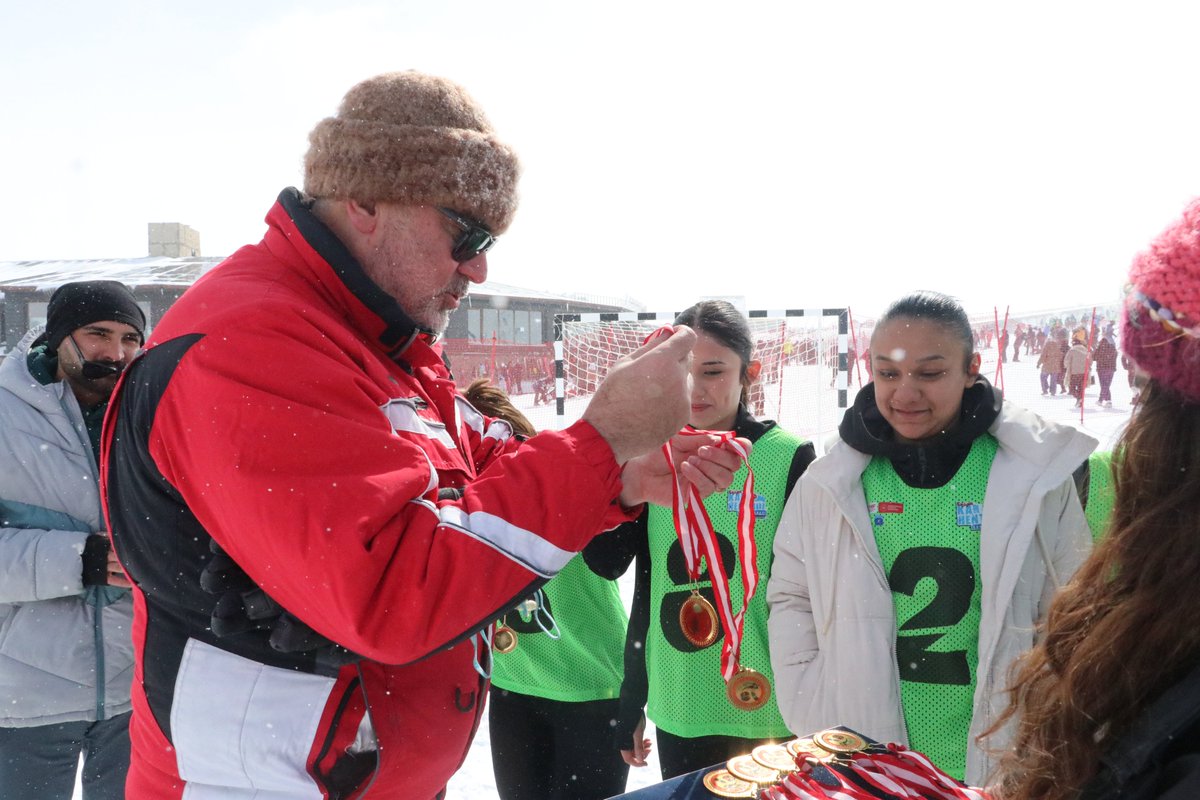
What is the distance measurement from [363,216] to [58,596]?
2.06m

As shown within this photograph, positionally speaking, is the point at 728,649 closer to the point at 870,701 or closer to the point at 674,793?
the point at 674,793

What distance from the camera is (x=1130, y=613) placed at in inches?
36.8

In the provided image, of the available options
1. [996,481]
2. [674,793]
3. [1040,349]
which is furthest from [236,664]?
[1040,349]

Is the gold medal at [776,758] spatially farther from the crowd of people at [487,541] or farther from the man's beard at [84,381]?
the man's beard at [84,381]

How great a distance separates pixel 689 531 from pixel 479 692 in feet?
1.70

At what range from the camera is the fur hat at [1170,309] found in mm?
896

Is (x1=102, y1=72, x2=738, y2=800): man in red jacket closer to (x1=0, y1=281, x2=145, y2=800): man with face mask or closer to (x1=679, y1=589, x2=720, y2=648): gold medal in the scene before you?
(x1=679, y1=589, x2=720, y2=648): gold medal

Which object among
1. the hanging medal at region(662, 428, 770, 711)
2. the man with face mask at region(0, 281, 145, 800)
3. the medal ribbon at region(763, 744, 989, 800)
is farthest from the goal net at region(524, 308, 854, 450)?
the medal ribbon at region(763, 744, 989, 800)

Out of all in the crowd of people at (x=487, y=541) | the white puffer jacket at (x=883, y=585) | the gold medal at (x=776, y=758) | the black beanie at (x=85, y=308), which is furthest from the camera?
the black beanie at (x=85, y=308)

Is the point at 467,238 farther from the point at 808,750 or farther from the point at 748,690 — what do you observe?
the point at 748,690

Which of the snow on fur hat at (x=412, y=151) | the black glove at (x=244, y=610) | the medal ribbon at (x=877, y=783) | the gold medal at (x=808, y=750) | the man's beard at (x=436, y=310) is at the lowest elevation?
the gold medal at (x=808, y=750)

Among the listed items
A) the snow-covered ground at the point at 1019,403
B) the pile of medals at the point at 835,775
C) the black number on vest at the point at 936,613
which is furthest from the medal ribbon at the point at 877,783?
the snow-covered ground at the point at 1019,403

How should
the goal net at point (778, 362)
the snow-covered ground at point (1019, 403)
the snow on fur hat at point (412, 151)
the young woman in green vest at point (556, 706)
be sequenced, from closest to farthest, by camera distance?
the snow on fur hat at point (412, 151), the young woman in green vest at point (556, 706), the snow-covered ground at point (1019, 403), the goal net at point (778, 362)

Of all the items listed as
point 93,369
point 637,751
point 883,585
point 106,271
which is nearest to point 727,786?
point 883,585
